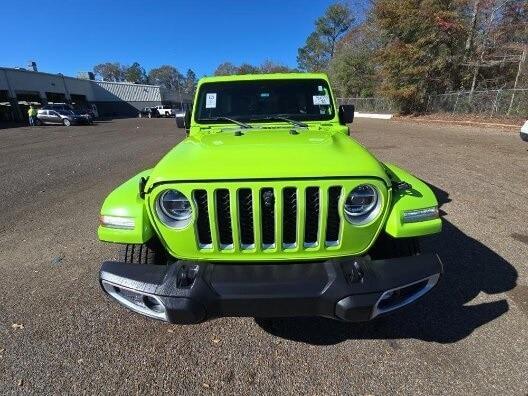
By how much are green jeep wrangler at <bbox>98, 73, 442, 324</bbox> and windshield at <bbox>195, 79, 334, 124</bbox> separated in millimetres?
1497

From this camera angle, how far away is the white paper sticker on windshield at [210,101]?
3938 millimetres

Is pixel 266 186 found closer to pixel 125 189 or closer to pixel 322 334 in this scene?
pixel 125 189

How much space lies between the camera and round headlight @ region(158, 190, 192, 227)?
7.18ft

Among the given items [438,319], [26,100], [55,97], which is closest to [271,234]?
[438,319]

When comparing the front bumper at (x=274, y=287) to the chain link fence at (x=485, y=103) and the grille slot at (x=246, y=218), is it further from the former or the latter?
the chain link fence at (x=485, y=103)

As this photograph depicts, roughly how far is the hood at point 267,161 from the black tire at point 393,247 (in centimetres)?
53

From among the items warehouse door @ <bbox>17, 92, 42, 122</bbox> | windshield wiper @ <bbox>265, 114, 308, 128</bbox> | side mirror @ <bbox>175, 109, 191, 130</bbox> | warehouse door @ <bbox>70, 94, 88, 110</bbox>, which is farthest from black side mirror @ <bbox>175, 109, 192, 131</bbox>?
warehouse door @ <bbox>70, 94, 88, 110</bbox>

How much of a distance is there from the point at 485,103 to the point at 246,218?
24.4 metres

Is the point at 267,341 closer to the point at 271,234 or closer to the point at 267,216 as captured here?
the point at 271,234

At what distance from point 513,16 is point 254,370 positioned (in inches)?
1197

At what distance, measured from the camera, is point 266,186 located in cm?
208

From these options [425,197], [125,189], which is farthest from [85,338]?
[425,197]

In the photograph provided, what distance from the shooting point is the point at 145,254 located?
255cm

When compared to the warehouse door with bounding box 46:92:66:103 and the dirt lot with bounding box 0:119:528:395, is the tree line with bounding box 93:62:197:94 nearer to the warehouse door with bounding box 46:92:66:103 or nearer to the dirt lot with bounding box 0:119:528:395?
the warehouse door with bounding box 46:92:66:103
